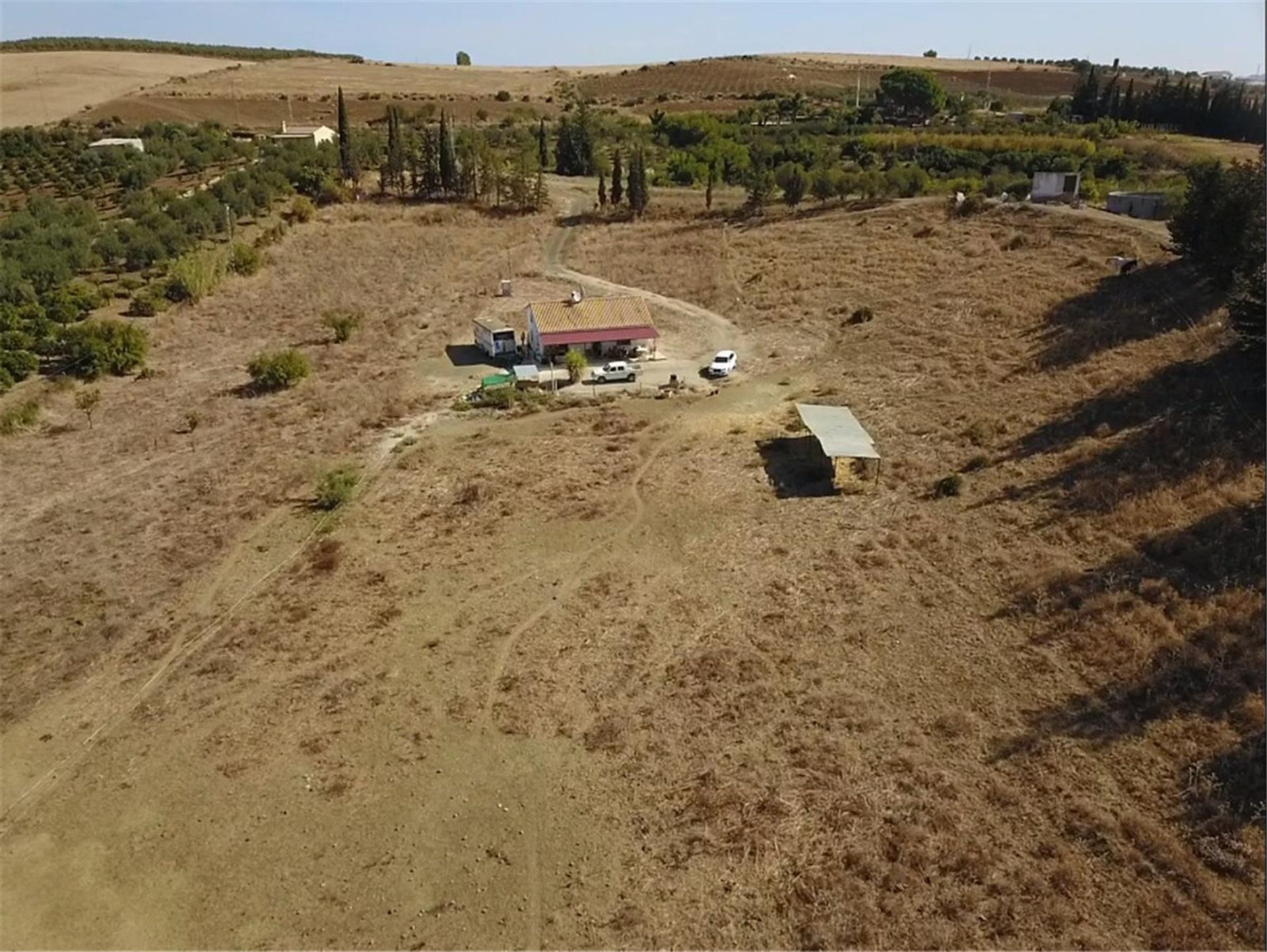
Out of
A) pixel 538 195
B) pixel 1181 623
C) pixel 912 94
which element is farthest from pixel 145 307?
pixel 912 94

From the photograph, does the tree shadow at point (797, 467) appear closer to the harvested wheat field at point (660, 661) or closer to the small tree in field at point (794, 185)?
the harvested wheat field at point (660, 661)

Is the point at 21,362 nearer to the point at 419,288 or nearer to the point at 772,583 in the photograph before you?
the point at 419,288

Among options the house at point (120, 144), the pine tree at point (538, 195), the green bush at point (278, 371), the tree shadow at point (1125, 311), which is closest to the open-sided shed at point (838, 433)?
the tree shadow at point (1125, 311)

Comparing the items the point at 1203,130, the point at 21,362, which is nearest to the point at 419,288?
the point at 21,362

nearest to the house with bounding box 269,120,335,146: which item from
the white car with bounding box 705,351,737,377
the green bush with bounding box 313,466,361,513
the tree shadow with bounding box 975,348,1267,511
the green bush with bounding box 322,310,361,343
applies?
the green bush with bounding box 322,310,361,343

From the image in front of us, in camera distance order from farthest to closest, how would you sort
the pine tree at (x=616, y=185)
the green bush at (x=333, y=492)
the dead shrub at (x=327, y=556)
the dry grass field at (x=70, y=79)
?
the dry grass field at (x=70, y=79)
the pine tree at (x=616, y=185)
the green bush at (x=333, y=492)
the dead shrub at (x=327, y=556)
